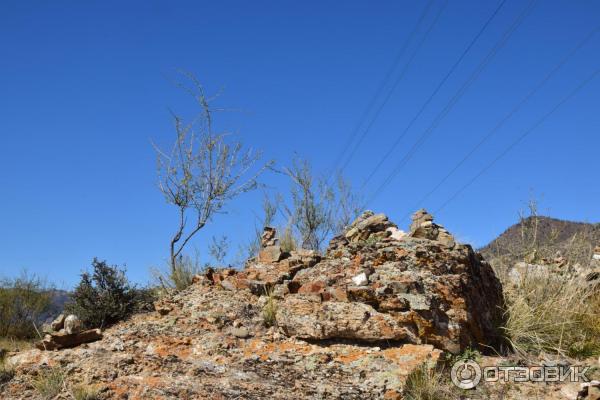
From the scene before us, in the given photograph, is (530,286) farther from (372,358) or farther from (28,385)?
(28,385)

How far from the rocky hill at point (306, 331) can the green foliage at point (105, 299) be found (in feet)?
1.56

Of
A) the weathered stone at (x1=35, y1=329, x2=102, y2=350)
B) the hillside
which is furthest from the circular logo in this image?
the weathered stone at (x1=35, y1=329, x2=102, y2=350)

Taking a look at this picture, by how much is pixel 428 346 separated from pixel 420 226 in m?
2.88

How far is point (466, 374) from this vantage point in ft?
22.2

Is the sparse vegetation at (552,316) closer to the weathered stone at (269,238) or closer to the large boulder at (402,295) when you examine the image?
the large boulder at (402,295)

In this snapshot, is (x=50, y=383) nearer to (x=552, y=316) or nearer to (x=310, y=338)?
(x=310, y=338)

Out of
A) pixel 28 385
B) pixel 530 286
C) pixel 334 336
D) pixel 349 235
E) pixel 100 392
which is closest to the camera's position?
pixel 100 392

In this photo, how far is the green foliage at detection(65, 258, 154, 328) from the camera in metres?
9.09

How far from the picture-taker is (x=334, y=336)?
7.13m

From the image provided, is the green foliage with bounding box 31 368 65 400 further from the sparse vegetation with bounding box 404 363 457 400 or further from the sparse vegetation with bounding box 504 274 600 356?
the sparse vegetation with bounding box 504 274 600 356

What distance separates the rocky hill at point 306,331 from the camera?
634cm

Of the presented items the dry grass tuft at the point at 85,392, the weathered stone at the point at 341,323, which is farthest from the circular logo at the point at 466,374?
the dry grass tuft at the point at 85,392

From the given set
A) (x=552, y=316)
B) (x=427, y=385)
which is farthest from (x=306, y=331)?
(x=552, y=316)

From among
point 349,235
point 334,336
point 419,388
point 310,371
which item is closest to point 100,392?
point 310,371
